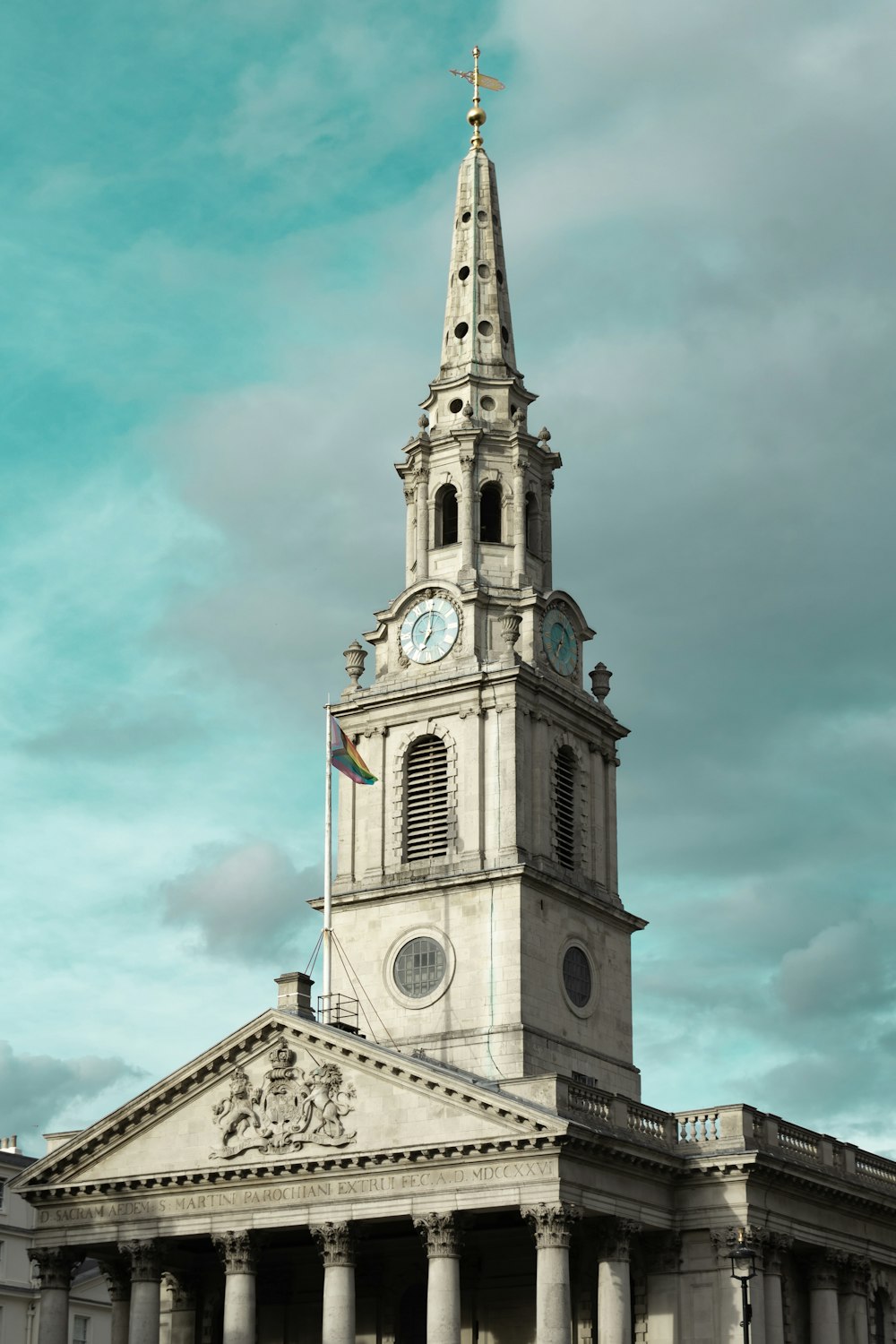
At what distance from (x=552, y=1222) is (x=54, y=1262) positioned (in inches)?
671

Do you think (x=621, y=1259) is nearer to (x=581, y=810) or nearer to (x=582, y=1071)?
(x=582, y=1071)

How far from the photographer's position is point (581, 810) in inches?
2975

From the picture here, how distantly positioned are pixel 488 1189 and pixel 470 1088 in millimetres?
2617

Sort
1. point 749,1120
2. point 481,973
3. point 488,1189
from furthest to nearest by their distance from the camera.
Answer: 1. point 481,973
2. point 749,1120
3. point 488,1189

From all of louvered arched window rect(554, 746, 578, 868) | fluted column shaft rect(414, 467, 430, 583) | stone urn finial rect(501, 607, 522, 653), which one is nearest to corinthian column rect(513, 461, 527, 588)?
stone urn finial rect(501, 607, 522, 653)

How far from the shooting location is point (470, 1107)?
197 feet

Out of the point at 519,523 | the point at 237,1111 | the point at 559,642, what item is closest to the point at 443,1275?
the point at 237,1111

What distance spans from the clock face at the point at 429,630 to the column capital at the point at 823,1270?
22.4m

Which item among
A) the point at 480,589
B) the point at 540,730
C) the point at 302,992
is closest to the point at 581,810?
the point at 540,730

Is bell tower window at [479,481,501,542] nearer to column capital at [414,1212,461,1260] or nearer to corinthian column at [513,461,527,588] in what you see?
corinthian column at [513,461,527,588]

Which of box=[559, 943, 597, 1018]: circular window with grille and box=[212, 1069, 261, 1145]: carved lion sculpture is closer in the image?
box=[212, 1069, 261, 1145]: carved lion sculpture

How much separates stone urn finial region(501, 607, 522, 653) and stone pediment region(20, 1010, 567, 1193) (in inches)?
619

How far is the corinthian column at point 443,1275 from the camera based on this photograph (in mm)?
59000

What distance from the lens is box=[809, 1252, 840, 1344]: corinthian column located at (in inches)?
2596
